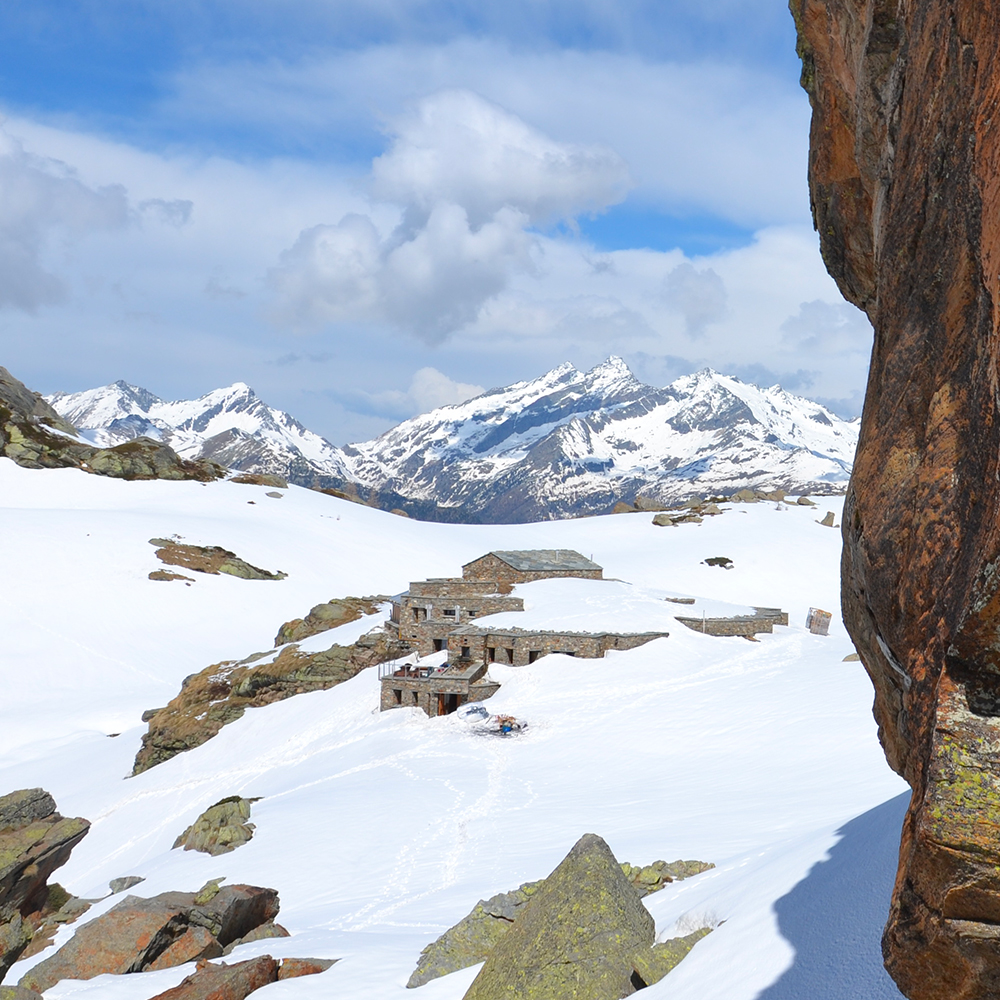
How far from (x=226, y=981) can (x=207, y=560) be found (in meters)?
71.8

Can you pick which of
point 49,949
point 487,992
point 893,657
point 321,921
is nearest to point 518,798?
point 321,921

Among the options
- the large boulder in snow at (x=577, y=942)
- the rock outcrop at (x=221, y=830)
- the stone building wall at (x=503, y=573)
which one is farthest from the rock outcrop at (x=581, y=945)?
the stone building wall at (x=503, y=573)

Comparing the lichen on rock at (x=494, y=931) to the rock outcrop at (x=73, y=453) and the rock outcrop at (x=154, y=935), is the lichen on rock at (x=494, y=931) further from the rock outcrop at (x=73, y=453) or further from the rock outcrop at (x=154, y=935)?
the rock outcrop at (x=73, y=453)

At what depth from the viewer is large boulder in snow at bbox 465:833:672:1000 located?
11844 mm

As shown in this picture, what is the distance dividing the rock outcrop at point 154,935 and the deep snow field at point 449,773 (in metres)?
1.28

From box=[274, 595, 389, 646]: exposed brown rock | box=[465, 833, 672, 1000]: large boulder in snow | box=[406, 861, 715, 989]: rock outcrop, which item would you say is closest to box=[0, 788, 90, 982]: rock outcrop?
box=[406, 861, 715, 989]: rock outcrop

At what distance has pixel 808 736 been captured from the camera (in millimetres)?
30016

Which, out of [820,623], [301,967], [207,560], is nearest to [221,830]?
[301,967]

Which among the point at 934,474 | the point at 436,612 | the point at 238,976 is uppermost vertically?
the point at 934,474

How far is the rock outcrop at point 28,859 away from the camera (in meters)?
24.2

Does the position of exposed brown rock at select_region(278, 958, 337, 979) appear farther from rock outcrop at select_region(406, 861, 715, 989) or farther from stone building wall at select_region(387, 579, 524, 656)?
stone building wall at select_region(387, 579, 524, 656)

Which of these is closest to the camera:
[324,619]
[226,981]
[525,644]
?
[226,981]

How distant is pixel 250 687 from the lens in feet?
166

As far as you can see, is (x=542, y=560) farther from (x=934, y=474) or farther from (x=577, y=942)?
(x=934, y=474)
